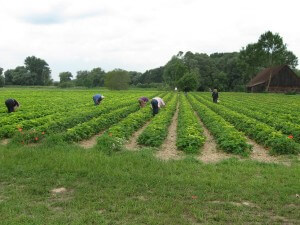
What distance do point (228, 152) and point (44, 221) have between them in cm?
667

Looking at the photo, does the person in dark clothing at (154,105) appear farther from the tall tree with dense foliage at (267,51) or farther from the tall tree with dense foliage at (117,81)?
the tall tree with dense foliage at (117,81)

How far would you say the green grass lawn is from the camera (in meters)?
5.14

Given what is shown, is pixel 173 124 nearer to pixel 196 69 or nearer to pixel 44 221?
pixel 44 221

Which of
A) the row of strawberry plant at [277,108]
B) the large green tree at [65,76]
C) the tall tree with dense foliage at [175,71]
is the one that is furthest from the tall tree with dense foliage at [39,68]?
the row of strawberry plant at [277,108]

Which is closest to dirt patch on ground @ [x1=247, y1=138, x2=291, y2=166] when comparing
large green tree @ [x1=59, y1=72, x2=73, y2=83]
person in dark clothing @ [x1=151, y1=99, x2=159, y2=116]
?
person in dark clothing @ [x1=151, y1=99, x2=159, y2=116]

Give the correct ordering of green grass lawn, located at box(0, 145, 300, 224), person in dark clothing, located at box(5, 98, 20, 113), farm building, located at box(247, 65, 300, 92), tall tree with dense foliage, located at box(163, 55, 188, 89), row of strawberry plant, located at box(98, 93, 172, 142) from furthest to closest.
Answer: tall tree with dense foliage, located at box(163, 55, 188, 89) → farm building, located at box(247, 65, 300, 92) → person in dark clothing, located at box(5, 98, 20, 113) → row of strawberry plant, located at box(98, 93, 172, 142) → green grass lawn, located at box(0, 145, 300, 224)

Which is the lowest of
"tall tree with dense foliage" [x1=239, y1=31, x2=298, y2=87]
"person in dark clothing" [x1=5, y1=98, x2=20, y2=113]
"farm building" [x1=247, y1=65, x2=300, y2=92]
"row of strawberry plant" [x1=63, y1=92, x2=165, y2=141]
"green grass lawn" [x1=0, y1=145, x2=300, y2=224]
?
"green grass lawn" [x1=0, y1=145, x2=300, y2=224]

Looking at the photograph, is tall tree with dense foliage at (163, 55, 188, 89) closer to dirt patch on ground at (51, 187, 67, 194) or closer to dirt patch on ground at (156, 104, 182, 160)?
dirt patch on ground at (156, 104, 182, 160)

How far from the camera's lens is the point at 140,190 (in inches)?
252

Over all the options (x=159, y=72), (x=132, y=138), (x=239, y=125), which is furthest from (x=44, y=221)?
(x=159, y=72)

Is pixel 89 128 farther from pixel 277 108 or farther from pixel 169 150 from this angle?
pixel 277 108

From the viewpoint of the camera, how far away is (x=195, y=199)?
5.91m

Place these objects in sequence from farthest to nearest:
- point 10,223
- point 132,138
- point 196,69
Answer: point 196,69 → point 132,138 → point 10,223

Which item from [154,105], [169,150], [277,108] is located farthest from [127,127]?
[277,108]
